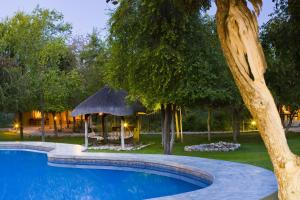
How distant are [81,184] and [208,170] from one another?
440 centimetres

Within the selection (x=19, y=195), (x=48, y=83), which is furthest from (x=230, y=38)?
(x=48, y=83)

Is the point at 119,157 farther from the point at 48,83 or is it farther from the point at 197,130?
the point at 197,130

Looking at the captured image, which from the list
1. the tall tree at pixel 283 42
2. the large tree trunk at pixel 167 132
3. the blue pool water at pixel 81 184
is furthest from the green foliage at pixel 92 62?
the tall tree at pixel 283 42

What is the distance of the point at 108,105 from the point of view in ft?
73.1

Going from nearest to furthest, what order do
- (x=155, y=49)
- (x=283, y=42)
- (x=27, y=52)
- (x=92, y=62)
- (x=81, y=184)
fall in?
(x=283, y=42) → (x=81, y=184) → (x=155, y=49) → (x=27, y=52) → (x=92, y=62)

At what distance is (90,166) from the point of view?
16.5 metres

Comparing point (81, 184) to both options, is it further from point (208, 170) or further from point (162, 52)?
point (162, 52)

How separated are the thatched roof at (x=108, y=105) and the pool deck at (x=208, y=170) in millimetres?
2480

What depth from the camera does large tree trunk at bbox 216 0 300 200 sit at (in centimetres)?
663

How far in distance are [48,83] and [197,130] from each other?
1257 cm

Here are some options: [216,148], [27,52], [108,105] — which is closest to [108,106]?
[108,105]

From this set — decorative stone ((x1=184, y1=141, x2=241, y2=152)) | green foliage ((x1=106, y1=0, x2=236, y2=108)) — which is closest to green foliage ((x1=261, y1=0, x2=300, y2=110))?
green foliage ((x1=106, y1=0, x2=236, y2=108))

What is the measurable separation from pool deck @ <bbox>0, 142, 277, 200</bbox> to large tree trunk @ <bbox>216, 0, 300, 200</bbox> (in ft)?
5.35

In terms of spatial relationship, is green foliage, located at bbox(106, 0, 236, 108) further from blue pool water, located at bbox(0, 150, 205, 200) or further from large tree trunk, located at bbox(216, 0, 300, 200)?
large tree trunk, located at bbox(216, 0, 300, 200)
